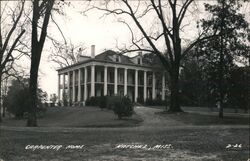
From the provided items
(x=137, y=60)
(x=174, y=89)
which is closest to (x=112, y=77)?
(x=137, y=60)

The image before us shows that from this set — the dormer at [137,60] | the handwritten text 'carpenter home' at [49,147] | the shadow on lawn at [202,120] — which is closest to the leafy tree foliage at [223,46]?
the shadow on lawn at [202,120]

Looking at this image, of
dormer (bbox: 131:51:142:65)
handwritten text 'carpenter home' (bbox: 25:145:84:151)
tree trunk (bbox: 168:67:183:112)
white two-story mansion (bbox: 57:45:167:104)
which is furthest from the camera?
dormer (bbox: 131:51:142:65)

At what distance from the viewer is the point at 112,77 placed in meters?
67.2

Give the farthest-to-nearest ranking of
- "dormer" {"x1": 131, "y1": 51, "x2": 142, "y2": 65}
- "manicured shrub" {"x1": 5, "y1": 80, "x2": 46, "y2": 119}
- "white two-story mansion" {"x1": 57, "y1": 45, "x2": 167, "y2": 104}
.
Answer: "dormer" {"x1": 131, "y1": 51, "x2": 142, "y2": 65} < "white two-story mansion" {"x1": 57, "y1": 45, "x2": 167, "y2": 104} < "manicured shrub" {"x1": 5, "y1": 80, "x2": 46, "y2": 119}

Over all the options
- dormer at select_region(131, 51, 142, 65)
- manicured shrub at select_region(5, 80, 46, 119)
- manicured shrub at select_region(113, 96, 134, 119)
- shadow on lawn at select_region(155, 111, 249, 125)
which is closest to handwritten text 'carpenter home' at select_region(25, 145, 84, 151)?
shadow on lawn at select_region(155, 111, 249, 125)

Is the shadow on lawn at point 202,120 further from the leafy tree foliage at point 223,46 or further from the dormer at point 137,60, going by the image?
the dormer at point 137,60

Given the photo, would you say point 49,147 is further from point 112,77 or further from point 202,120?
point 112,77

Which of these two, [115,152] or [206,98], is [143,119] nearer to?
[206,98]

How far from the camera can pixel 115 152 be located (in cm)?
1056

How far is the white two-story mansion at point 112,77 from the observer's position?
62.0m

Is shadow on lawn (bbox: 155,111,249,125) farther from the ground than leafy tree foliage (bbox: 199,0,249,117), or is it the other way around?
leafy tree foliage (bbox: 199,0,249,117)

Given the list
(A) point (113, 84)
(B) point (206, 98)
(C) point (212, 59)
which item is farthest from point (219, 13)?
(A) point (113, 84)

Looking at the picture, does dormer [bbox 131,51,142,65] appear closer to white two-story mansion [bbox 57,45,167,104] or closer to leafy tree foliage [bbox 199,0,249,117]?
white two-story mansion [bbox 57,45,167,104]

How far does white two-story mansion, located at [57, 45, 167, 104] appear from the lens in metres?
62.0
